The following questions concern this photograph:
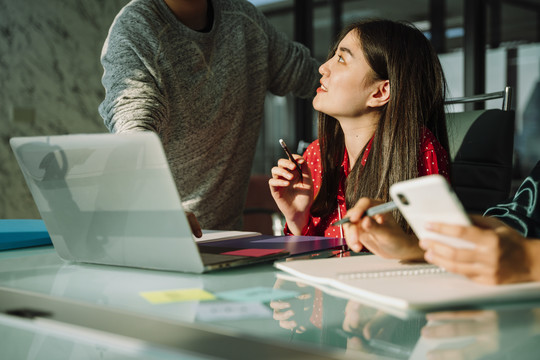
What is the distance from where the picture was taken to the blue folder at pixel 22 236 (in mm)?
1041

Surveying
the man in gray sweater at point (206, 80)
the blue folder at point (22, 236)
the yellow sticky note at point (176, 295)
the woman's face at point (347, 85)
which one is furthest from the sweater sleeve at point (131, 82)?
the yellow sticky note at point (176, 295)

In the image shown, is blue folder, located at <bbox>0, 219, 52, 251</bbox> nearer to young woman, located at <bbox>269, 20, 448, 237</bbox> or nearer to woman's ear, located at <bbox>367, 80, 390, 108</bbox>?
young woman, located at <bbox>269, 20, 448, 237</bbox>

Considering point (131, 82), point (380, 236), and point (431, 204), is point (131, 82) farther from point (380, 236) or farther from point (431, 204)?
point (431, 204)

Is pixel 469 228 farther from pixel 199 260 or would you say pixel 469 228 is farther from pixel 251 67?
pixel 251 67

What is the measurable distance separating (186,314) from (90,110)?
3.39 meters

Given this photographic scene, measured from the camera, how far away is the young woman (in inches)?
51.8

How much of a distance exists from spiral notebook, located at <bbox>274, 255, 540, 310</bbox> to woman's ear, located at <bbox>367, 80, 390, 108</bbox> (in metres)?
0.70

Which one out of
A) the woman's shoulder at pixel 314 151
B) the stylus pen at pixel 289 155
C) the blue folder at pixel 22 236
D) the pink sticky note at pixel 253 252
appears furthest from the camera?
the woman's shoulder at pixel 314 151

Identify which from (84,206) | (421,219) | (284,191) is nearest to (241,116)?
(284,191)

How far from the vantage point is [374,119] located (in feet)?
4.75

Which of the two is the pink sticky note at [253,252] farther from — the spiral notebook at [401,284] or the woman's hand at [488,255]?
the woman's hand at [488,255]

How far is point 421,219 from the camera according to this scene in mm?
566

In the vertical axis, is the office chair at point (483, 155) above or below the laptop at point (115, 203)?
below

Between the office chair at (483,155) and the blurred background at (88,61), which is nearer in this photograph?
the office chair at (483,155)
